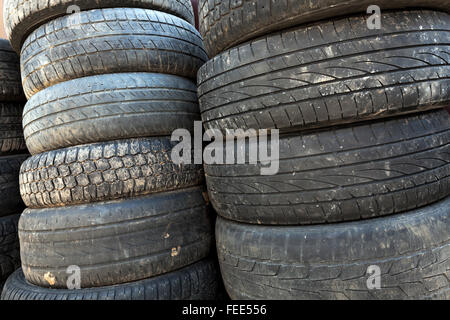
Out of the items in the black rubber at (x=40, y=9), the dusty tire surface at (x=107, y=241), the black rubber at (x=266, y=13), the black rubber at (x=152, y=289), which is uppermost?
the black rubber at (x=40, y=9)

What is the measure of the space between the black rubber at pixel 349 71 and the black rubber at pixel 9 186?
1514 millimetres

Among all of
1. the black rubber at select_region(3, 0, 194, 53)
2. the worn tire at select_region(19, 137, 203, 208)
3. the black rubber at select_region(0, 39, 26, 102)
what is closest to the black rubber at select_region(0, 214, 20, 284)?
the worn tire at select_region(19, 137, 203, 208)

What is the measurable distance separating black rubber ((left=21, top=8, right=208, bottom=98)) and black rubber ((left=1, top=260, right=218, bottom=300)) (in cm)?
88

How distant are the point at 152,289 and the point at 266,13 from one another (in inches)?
42.6

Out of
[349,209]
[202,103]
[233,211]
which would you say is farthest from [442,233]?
[202,103]

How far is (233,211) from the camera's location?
1.03 meters

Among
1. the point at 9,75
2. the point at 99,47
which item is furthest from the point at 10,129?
the point at 99,47

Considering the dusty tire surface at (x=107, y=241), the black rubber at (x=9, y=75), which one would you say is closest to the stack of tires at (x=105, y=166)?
the dusty tire surface at (x=107, y=241)

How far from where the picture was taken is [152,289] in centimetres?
111

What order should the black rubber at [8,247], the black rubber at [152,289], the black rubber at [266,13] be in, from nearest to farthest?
the black rubber at [266,13], the black rubber at [152,289], the black rubber at [8,247]

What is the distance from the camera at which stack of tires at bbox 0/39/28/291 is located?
5.02ft

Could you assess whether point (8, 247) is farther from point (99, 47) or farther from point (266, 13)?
point (266, 13)

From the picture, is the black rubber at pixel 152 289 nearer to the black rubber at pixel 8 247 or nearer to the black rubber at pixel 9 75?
the black rubber at pixel 8 247

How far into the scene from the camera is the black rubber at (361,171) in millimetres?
815
